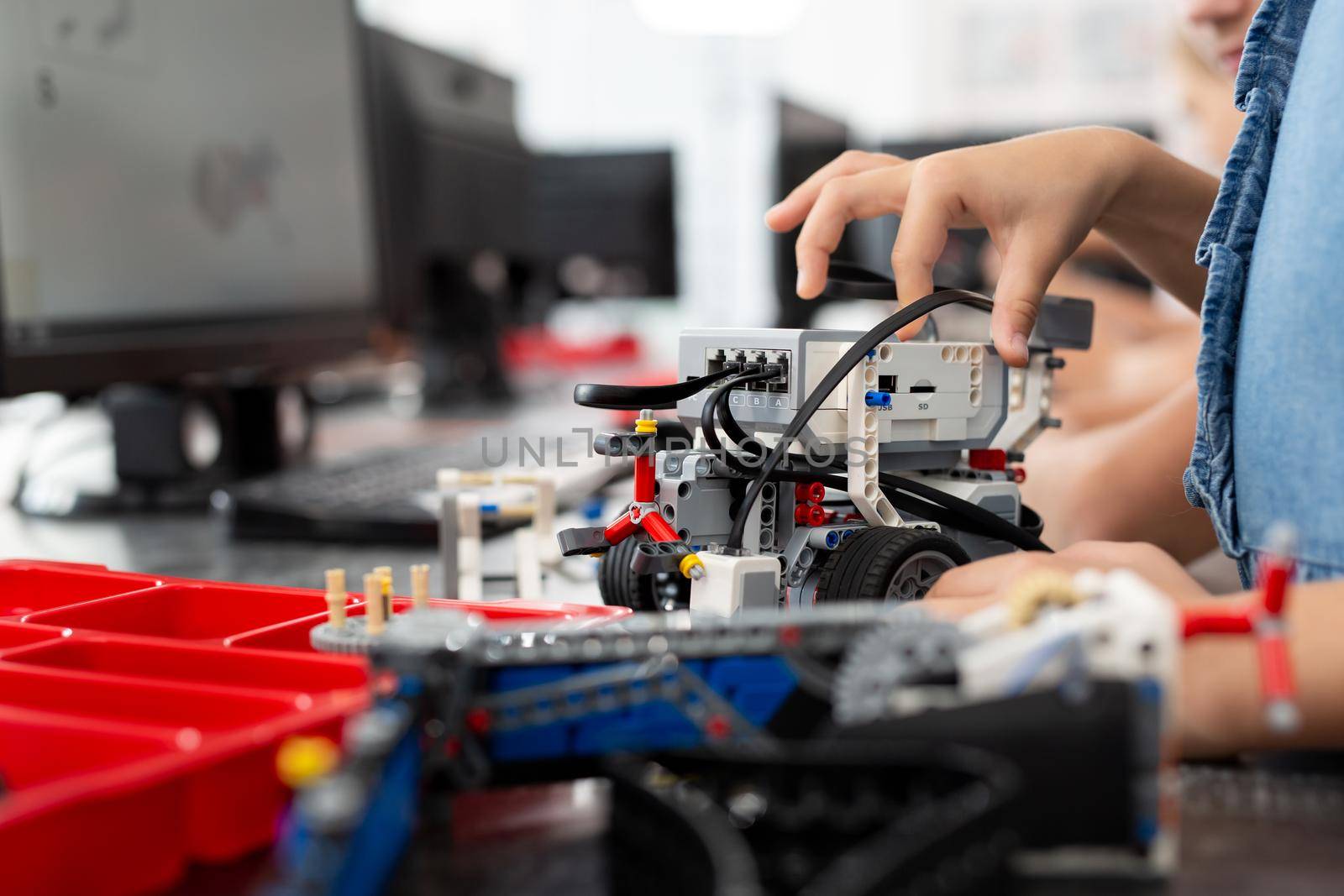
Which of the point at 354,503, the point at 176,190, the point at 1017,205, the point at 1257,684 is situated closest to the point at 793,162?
the point at 176,190

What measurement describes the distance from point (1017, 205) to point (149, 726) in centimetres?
53

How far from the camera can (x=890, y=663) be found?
357 mm

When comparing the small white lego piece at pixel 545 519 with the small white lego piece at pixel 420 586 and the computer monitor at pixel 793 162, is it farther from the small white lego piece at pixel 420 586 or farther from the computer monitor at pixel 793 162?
the computer monitor at pixel 793 162

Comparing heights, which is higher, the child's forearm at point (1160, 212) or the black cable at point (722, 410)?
the child's forearm at point (1160, 212)

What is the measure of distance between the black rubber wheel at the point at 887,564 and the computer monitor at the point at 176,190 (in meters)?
0.78

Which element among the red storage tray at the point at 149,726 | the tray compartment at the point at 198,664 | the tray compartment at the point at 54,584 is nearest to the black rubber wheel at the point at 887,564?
the red storage tray at the point at 149,726

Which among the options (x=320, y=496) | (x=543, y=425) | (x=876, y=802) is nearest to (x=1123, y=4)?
Answer: (x=543, y=425)

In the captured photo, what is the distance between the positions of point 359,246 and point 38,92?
1.93ft

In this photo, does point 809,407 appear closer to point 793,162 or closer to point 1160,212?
point 1160,212

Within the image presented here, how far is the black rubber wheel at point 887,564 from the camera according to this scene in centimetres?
51

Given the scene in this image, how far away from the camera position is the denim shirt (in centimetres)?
50

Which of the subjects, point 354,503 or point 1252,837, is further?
point 354,503

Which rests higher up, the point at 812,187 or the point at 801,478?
the point at 812,187

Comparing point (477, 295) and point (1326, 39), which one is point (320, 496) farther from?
point (477, 295)
